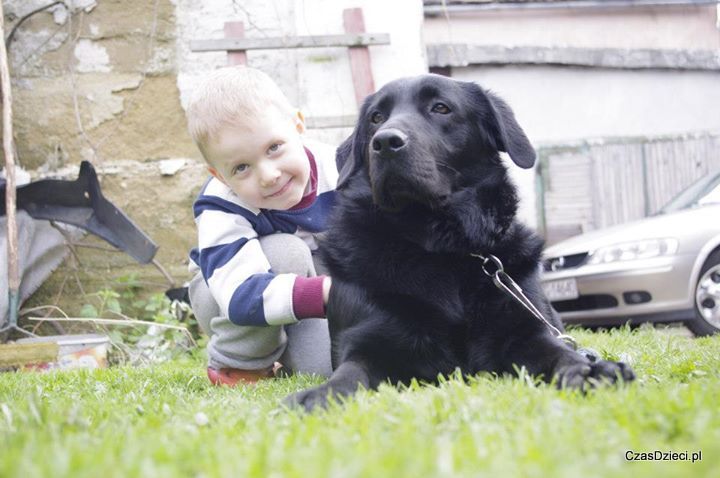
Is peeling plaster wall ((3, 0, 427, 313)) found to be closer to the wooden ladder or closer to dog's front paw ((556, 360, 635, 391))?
the wooden ladder

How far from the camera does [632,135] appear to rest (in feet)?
28.1

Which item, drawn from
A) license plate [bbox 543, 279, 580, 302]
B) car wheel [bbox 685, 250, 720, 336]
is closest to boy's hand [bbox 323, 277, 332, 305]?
license plate [bbox 543, 279, 580, 302]

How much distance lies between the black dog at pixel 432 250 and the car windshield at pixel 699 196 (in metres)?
3.33

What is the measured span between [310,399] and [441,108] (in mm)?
1256

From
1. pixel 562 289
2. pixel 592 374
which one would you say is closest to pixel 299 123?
pixel 592 374

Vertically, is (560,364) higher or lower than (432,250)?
lower

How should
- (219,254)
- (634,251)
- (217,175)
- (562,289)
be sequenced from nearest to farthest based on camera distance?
(219,254) → (217,175) → (634,251) → (562,289)

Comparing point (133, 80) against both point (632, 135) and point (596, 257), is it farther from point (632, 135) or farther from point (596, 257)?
point (632, 135)

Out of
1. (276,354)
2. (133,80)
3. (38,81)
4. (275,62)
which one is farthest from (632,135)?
(276,354)

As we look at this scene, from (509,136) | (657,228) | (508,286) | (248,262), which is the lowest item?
(657,228)

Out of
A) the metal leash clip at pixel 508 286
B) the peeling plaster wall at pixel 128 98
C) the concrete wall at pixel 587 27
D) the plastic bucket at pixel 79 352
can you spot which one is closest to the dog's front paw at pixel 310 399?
the metal leash clip at pixel 508 286

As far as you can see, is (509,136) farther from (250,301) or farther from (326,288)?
(250,301)

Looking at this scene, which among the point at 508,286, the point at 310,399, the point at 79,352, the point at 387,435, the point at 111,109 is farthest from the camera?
the point at 111,109

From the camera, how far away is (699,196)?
5551 mm
